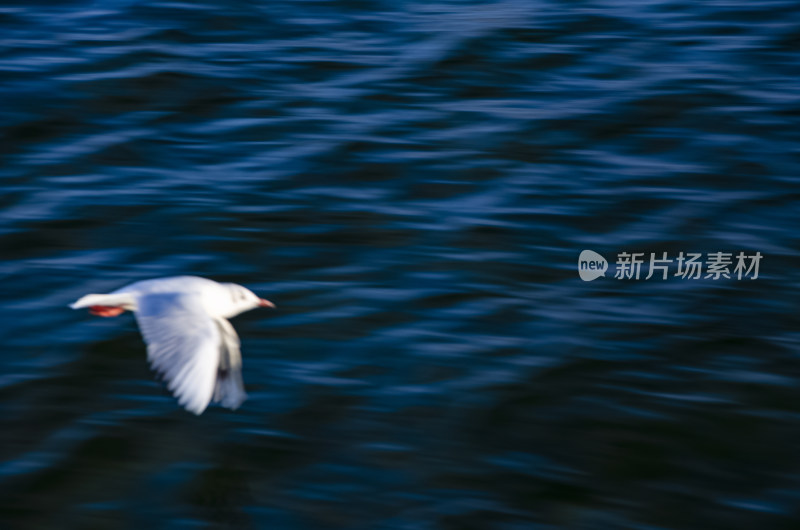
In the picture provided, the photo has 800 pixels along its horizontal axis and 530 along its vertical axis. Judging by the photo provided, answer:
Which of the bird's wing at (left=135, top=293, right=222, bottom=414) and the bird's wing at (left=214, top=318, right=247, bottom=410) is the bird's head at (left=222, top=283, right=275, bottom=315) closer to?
the bird's wing at (left=214, top=318, right=247, bottom=410)

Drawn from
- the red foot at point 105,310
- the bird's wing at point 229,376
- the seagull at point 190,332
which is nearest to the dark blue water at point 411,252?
the bird's wing at point 229,376

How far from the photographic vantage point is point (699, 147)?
7.21 meters

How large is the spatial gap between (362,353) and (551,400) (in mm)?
899

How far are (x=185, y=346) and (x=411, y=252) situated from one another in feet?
6.82

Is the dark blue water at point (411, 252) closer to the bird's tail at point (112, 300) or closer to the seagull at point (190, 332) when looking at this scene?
the seagull at point (190, 332)

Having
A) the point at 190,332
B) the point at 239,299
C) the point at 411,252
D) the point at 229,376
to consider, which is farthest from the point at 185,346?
the point at 411,252

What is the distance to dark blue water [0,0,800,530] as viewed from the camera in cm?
444

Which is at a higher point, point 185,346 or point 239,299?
point 239,299

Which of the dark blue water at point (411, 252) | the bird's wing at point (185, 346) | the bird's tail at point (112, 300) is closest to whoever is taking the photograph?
the bird's wing at point (185, 346)

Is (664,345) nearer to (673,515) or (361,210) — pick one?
(673,515)

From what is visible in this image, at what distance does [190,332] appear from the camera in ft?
14.0

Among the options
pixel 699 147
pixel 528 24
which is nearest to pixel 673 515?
pixel 699 147

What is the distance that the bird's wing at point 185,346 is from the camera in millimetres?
4117

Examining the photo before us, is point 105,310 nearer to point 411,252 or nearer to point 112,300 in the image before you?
point 112,300
